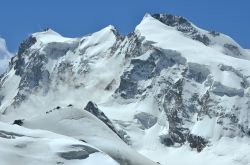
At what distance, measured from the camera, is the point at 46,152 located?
96.1 m

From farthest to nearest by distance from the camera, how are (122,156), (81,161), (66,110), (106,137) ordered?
(66,110)
(106,137)
(122,156)
(81,161)

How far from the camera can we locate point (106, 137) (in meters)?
128

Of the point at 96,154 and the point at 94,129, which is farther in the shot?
the point at 94,129

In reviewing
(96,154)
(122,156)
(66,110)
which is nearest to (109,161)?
(96,154)

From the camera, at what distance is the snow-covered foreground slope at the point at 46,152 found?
9406 centimetres

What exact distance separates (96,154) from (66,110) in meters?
40.5

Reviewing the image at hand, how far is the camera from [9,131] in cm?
10419

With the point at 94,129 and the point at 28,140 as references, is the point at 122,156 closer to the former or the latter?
the point at 94,129

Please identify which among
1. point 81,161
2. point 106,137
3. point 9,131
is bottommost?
point 81,161

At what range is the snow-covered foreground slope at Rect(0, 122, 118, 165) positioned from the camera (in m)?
94.1

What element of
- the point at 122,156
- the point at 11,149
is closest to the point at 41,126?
the point at 122,156

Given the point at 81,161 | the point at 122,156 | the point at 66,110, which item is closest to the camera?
the point at 81,161

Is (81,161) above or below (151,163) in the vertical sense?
below

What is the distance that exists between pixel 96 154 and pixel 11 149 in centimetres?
881
